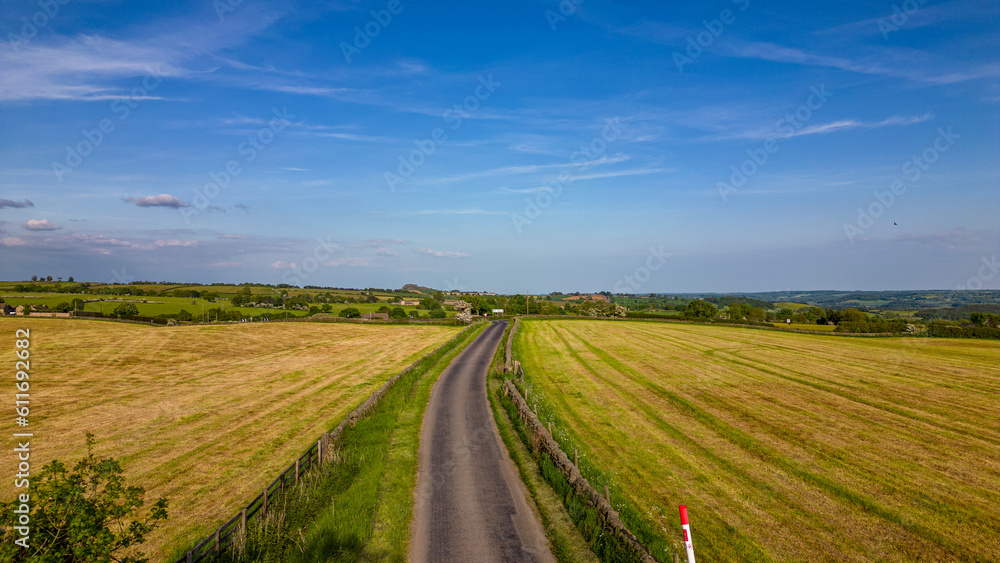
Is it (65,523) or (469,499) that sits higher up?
(65,523)

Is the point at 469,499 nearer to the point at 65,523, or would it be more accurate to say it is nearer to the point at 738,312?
the point at 65,523

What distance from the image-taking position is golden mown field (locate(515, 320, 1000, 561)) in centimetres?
1264

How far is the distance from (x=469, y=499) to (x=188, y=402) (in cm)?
2521

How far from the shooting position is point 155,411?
2772 cm

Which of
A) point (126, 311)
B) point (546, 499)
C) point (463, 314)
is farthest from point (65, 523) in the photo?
point (126, 311)

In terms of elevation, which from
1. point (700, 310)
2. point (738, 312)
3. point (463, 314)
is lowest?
point (463, 314)

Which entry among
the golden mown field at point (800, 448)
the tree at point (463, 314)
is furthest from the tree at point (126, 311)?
the golden mown field at point (800, 448)

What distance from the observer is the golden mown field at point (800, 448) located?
12.6m

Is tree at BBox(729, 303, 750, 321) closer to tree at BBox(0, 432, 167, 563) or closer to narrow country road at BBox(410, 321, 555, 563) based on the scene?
narrow country road at BBox(410, 321, 555, 563)

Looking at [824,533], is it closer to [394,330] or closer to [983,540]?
[983,540]

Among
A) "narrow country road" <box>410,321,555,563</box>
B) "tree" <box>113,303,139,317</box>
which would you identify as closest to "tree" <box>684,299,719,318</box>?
"narrow country road" <box>410,321,555,563</box>

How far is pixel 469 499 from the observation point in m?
14.5

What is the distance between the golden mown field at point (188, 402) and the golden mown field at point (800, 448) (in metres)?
13.3

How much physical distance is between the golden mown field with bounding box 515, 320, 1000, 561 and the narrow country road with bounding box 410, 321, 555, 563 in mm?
3498
